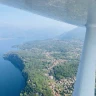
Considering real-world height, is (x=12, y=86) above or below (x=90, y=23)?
below

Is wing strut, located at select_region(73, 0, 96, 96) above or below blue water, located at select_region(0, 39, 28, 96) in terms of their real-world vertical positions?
above

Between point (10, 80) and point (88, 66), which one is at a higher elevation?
point (88, 66)

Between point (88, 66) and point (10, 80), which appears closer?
point (88, 66)

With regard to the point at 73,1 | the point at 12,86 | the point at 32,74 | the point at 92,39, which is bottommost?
the point at 12,86

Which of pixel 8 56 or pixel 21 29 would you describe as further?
pixel 21 29

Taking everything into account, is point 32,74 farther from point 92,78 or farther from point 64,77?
point 92,78

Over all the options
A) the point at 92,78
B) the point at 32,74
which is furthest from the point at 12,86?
the point at 92,78

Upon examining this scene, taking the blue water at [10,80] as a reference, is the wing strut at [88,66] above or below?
above

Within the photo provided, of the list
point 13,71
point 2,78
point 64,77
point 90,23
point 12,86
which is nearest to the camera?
point 90,23

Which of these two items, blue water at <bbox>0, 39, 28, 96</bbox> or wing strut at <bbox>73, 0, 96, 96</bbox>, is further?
blue water at <bbox>0, 39, 28, 96</bbox>

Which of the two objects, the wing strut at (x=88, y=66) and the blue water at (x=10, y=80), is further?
the blue water at (x=10, y=80)

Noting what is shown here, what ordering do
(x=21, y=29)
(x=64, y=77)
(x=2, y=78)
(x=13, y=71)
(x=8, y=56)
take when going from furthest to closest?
(x=21, y=29) < (x=8, y=56) < (x=13, y=71) < (x=2, y=78) < (x=64, y=77)
